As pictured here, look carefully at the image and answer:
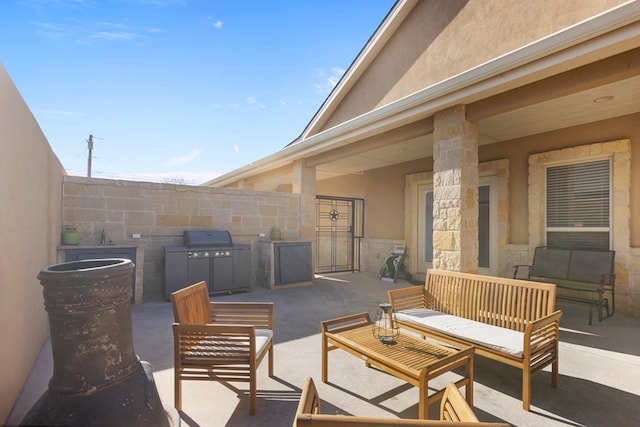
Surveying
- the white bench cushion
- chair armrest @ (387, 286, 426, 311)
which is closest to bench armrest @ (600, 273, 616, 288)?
the white bench cushion

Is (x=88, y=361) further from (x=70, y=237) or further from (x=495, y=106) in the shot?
(x=70, y=237)

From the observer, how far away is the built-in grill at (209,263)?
17.8 ft

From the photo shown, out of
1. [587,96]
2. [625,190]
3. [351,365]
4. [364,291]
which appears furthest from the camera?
[364,291]

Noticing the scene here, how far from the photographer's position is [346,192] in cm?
1041

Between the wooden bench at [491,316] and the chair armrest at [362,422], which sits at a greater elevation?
the chair armrest at [362,422]

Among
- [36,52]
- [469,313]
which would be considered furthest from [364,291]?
[36,52]

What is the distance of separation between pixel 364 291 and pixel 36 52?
22.9ft

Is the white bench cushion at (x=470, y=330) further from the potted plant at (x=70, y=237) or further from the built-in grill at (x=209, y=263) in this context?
the potted plant at (x=70, y=237)

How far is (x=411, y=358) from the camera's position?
2.32m

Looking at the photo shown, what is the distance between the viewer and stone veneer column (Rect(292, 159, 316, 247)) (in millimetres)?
7598

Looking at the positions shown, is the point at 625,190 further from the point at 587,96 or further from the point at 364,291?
the point at 364,291

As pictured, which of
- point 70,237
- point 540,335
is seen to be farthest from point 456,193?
point 70,237

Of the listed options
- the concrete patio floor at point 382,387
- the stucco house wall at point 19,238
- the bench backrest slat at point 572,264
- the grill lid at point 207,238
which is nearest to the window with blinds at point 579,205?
the bench backrest slat at point 572,264

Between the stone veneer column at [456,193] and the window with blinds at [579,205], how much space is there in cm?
241
